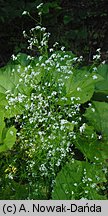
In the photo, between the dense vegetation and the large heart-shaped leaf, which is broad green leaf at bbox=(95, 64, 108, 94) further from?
the large heart-shaped leaf

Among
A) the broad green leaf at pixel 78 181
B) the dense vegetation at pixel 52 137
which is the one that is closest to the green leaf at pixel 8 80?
the dense vegetation at pixel 52 137

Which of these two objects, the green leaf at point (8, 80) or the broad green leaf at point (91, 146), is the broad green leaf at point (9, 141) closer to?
the broad green leaf at point (91, 146)

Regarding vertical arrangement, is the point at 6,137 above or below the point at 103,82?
below

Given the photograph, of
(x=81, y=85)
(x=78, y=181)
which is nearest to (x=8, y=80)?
(x=81, y=85)

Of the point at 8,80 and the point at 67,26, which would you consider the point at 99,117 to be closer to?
the point at 8,80

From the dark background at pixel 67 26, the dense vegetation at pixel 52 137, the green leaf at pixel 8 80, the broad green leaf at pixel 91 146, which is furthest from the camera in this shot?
the dark background at pixel 67 26
